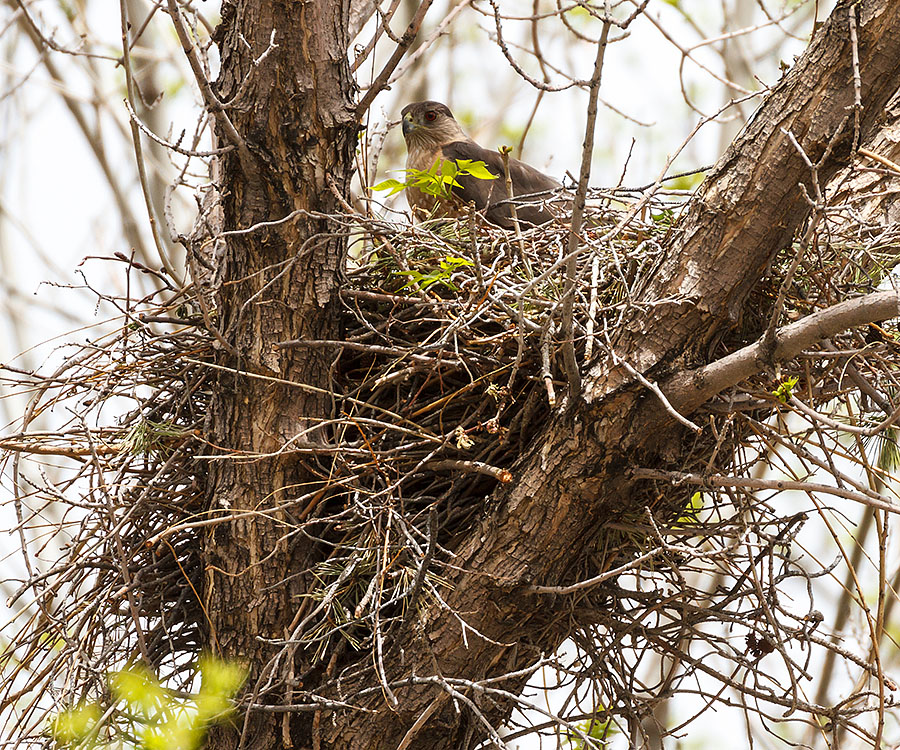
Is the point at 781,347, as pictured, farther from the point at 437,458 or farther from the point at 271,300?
the point at 271,300

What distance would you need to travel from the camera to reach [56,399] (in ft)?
7.63

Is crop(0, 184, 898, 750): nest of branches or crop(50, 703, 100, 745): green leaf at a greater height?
crop(0, 184, 898, 750): nest of branches

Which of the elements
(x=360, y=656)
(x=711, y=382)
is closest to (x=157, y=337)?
(x=360, y=656)

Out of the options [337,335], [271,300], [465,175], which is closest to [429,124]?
[465,175]

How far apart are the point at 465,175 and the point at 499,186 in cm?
27

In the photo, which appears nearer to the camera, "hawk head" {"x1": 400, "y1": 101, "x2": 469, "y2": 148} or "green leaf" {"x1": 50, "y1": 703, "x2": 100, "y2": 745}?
"green leaf" {"x1": 50, "y1": 703, "x2": 100, "y2": 745}

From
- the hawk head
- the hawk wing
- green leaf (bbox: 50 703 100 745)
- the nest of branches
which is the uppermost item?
the hawk head

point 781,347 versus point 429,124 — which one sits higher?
point 429,124

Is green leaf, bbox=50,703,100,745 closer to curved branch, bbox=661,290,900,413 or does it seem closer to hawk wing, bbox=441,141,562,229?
curved branch, bbox=661,290,900,413

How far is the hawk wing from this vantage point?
3434 mm

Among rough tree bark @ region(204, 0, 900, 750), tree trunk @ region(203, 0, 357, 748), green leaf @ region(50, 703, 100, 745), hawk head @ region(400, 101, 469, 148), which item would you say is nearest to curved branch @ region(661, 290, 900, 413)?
rough tree bark @ region(204, 0, 900, 750)

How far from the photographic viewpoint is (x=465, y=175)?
3.32m

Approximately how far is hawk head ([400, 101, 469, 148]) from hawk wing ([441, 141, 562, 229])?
18cm

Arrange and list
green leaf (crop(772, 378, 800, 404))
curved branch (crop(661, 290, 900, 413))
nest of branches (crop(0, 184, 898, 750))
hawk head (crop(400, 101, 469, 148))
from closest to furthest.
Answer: curved branch (crop(661, 290, 900, 413)) → green leaf (crop(772, 378, 800, 404)) → nest of branches (crop(0, 184, 898, 750)) → hawk head (crop(400, 101, 469, 148))
